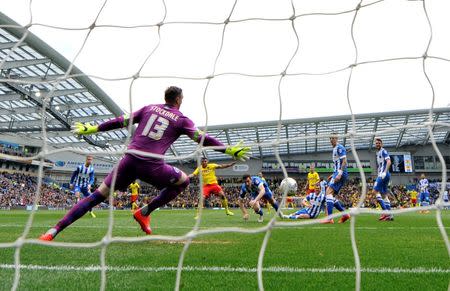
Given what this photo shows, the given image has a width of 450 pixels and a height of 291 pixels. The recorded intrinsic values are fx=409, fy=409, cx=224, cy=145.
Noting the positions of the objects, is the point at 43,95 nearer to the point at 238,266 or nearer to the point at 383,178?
the point at 383,178

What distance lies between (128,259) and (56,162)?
4520cm

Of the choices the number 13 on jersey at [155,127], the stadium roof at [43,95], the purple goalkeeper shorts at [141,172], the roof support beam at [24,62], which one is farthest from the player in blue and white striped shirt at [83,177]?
the roof support beam at [24,62]

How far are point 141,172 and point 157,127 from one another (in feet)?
1.53

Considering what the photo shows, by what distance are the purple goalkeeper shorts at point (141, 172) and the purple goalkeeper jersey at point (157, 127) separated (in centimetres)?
12

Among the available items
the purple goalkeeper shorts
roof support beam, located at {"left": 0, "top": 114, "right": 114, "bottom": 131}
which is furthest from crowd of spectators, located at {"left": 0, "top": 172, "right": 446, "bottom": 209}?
the purple goalkeeper shorts

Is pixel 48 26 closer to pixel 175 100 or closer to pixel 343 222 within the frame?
pixel 175 100

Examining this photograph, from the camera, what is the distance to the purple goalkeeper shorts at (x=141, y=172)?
3854mm

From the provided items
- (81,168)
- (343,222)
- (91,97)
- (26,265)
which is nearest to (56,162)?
(91,97)

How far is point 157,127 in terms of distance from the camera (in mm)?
3848

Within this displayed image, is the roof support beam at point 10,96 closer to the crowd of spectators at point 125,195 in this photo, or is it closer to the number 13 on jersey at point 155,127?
the crowd of spectators at point 125,195

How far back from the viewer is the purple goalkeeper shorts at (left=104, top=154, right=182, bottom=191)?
385cm

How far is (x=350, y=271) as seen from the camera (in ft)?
9.48

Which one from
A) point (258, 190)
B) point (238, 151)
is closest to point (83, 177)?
point (258, 190)

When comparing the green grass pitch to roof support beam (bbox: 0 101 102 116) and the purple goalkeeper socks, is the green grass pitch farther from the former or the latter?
roof support beam (bbox: 0 101 102 116)
